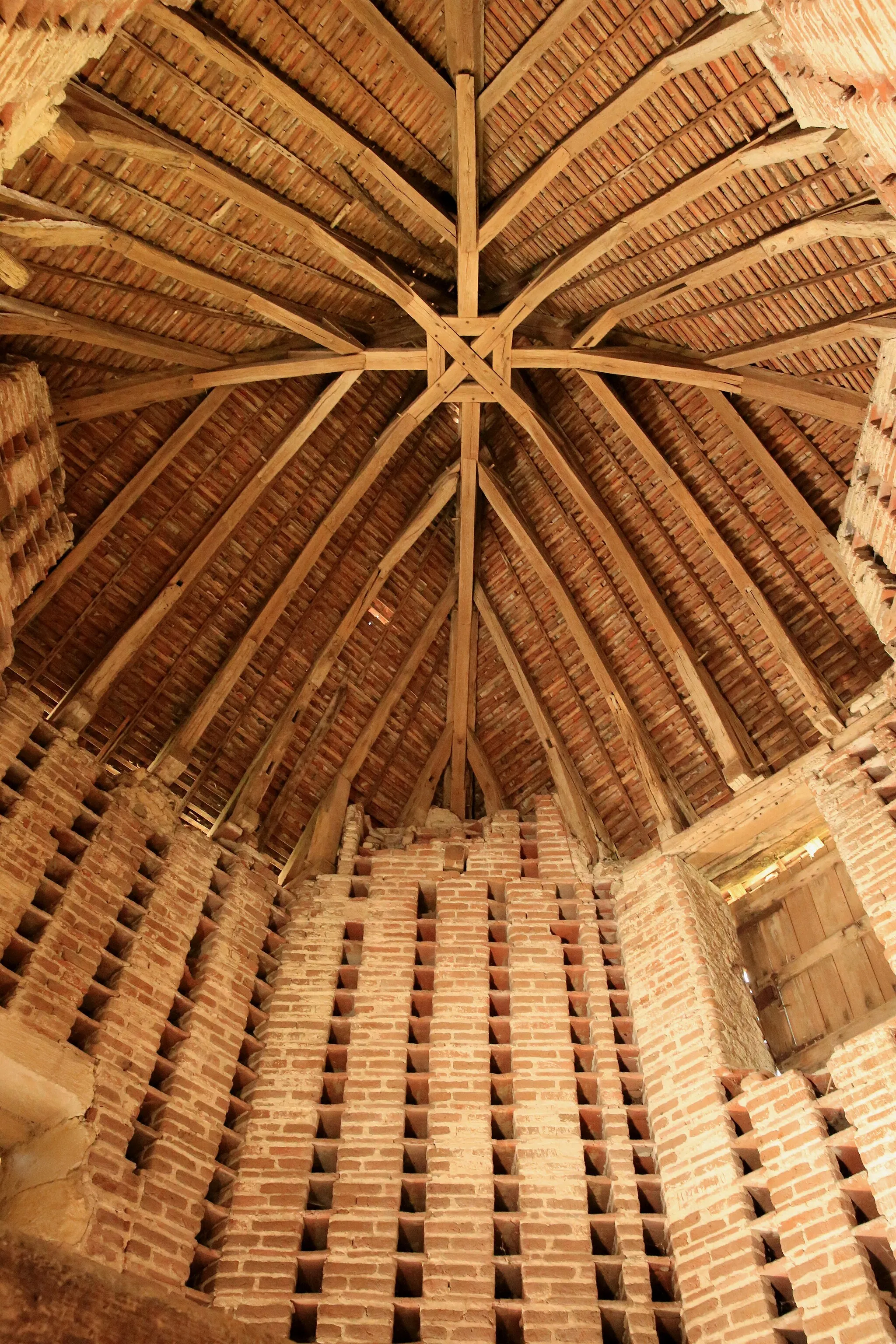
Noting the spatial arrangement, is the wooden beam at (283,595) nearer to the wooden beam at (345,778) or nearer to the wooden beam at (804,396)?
→ the wooden beam at (345,778)

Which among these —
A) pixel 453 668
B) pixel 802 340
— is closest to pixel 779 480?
pixel 802 340

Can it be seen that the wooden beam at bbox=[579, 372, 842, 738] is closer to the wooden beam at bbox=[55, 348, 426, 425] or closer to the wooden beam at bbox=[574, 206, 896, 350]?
the wooden beam at bbox=[574, 206, 896, 350]

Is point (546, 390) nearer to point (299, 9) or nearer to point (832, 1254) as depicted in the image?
point (299, 9)

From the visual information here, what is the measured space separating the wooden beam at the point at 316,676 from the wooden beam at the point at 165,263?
5.44 ft

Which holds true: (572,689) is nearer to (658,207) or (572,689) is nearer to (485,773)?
(485,773)

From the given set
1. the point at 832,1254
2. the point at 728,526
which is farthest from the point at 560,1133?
the point at 728,526

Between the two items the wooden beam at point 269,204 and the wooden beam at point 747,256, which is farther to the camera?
the wooden beam at point 747,256

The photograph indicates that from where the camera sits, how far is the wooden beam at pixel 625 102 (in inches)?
265

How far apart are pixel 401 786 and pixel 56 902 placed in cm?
372

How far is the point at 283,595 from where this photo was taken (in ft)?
30.9

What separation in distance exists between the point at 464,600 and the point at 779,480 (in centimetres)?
310

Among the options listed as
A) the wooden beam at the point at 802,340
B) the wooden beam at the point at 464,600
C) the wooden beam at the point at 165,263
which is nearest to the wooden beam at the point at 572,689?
the wooden beam at the point at 464,600

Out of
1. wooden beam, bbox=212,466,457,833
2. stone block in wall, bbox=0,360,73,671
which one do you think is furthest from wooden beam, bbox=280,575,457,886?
stone block in wall, bbox=0,360,73,671

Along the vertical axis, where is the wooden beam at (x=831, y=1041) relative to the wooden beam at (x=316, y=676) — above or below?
below
